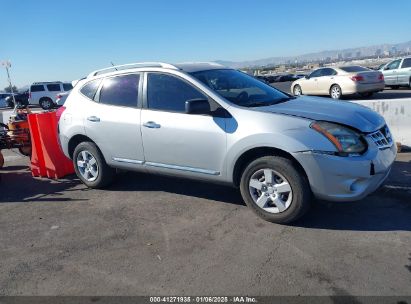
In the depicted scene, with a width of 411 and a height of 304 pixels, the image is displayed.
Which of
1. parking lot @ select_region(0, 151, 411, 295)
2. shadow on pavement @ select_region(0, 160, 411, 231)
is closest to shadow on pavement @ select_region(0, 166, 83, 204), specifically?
shadow on pavement @ select_region(0, 160, 411, 231)

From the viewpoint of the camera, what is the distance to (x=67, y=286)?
3361mm

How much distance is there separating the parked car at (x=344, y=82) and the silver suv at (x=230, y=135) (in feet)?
37.7

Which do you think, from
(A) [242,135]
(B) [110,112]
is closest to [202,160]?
(A) [242,135]

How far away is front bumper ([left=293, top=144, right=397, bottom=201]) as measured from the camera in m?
3.84

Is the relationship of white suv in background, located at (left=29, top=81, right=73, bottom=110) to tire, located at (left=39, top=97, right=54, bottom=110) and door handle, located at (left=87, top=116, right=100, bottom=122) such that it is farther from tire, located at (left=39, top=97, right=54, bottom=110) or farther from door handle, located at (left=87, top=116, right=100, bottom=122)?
door handle, located at (left=87, top=116, right=100, bottom=122)

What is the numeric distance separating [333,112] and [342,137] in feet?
1.50

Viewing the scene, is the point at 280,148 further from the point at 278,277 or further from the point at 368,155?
the point at 278,277

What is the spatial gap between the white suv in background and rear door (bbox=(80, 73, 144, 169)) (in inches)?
1029

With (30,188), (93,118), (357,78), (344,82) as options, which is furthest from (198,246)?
(344,82)

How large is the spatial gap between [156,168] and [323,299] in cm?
280

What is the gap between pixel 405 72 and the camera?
18062mm

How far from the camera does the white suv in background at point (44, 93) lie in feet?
97.4

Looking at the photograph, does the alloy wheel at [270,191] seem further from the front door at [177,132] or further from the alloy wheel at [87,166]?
the alloy wheel at [87,166]

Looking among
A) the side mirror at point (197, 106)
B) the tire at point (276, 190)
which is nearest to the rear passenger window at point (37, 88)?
the side mirror at point (197, 106)
